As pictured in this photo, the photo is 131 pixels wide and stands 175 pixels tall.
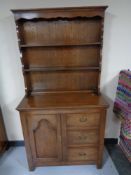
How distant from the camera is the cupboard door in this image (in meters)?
1.57

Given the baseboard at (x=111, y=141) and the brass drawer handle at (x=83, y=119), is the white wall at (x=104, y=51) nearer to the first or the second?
the baseboard at (x=111, y=141)

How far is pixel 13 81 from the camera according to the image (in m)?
1.95

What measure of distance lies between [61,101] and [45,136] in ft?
1.46

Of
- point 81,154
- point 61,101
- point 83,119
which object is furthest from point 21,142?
point 83,119

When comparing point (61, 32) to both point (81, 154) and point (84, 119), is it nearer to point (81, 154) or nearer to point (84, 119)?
point (84, 119)

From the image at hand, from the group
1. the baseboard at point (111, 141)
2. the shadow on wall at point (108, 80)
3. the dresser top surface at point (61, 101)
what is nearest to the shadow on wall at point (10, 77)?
the dresser top surface at point (61, 101)

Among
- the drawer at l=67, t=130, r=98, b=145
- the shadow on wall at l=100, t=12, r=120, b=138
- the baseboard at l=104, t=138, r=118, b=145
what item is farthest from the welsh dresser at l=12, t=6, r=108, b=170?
the baseboard at l=104, t=138, r=118, b=145

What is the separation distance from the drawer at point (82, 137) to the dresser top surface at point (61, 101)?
0.33 m

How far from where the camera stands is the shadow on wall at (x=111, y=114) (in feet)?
6.48

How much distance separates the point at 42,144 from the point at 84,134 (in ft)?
1.68

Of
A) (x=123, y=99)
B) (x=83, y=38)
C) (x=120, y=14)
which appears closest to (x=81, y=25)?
(x=83, y=38)

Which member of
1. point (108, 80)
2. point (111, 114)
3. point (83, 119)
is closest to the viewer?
point (83, 119)

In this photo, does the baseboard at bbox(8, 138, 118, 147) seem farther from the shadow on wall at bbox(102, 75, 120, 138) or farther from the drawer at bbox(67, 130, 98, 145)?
the drawer at bbox(67, 130, 98, 145)

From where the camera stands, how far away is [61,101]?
5.39 feet
